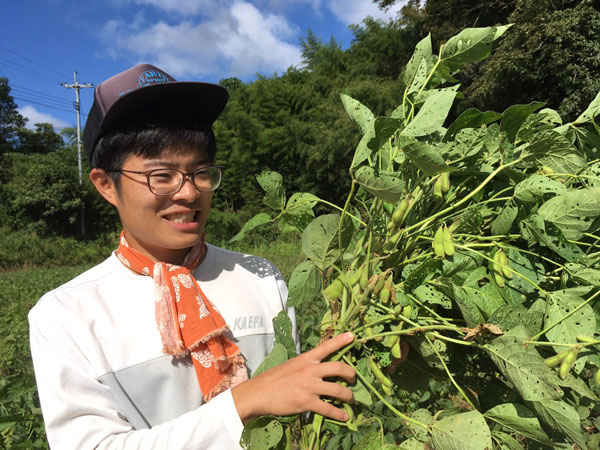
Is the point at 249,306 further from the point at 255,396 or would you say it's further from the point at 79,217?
the point at 79,217

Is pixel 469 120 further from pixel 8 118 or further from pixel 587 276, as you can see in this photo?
pixel 8 118

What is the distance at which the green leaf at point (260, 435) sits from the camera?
2.43ft

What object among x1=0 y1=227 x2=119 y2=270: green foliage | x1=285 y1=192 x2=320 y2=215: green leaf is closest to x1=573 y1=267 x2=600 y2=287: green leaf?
x1=285 y1=192 x2=320 y2=215: green leaf

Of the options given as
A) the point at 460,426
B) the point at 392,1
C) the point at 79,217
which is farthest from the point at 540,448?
the point at 79,217

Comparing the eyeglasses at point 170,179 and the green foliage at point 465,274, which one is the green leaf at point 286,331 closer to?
the green foliage at point 465,274

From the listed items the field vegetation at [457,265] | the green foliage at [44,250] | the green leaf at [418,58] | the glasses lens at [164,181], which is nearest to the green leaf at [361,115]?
the field vegetation at [457,265]

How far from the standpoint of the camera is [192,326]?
1.05 metres

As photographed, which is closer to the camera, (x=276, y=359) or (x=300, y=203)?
(x=276, y=359)

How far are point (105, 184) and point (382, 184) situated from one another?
81 centimetres

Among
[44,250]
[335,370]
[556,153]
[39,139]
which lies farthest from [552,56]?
[39,139]

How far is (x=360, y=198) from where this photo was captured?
1036mm

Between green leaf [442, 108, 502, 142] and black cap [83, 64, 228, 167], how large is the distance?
64 cm

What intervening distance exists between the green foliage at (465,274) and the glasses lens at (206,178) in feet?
1.29

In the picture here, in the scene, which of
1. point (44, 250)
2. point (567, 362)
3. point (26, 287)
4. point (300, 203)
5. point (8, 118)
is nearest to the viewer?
point (567, 362)
